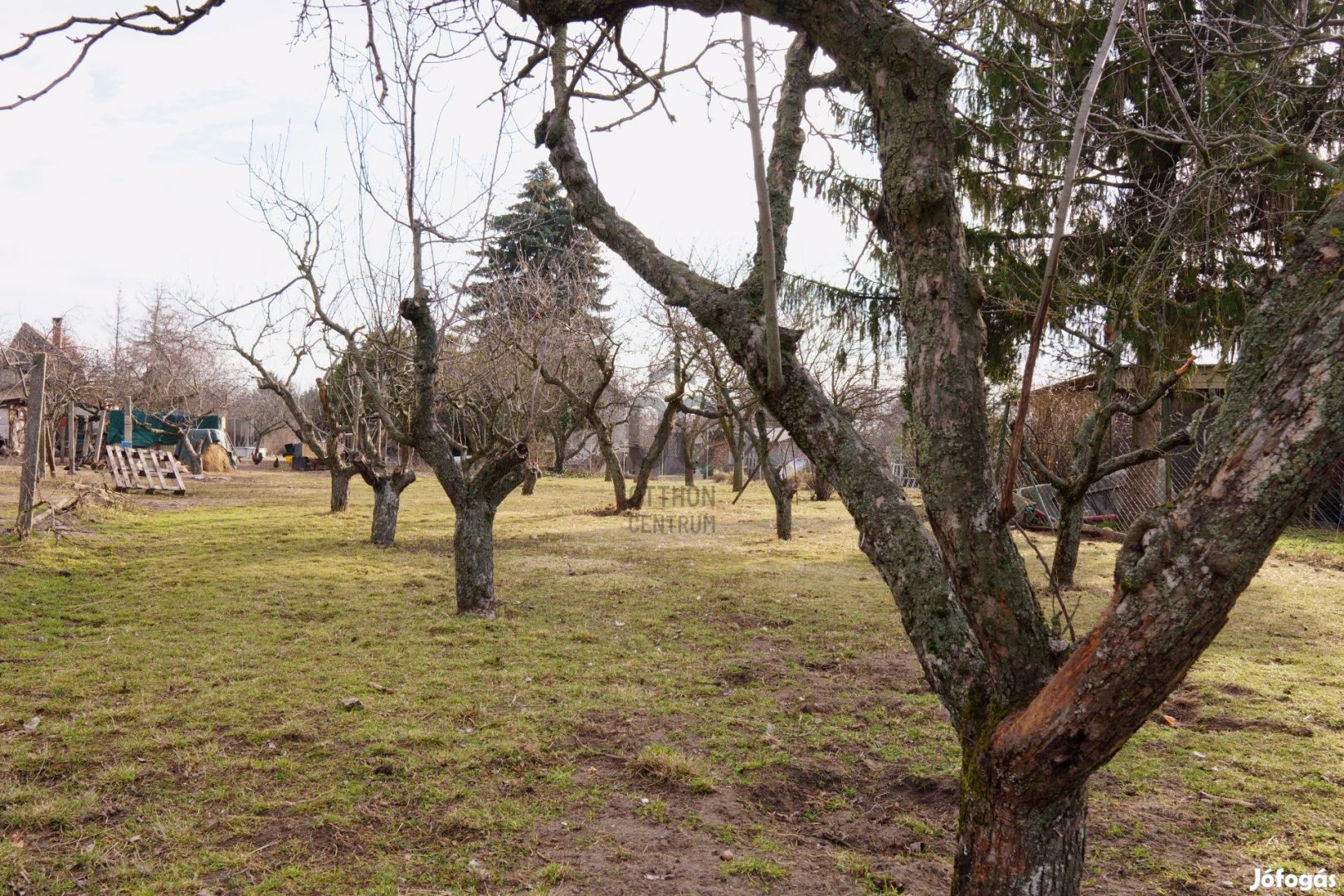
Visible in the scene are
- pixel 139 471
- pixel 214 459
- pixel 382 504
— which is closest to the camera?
pixel 382 504

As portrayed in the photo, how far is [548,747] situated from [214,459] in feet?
89.0

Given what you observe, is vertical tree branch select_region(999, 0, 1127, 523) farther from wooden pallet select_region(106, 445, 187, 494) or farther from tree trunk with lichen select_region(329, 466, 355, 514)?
wooden pallet select_region(106, 445, 187, 494)

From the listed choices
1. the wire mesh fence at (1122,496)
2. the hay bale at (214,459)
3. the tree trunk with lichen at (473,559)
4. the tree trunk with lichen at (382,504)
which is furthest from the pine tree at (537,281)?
the hay bale at (214,459)

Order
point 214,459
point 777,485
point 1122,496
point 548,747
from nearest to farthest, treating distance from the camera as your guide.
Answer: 1. point 548,747
2. point 777,485
3. point 1122,496
4. point 214,459

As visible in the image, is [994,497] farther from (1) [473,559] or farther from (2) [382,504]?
(2) [382,504]

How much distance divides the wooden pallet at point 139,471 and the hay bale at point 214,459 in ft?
27.8

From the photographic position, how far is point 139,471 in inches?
689

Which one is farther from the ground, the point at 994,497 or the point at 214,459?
the point at 994,497

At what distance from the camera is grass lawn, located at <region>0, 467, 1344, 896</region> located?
2711 millimetres

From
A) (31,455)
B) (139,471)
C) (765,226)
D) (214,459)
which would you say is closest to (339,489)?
(31,455)

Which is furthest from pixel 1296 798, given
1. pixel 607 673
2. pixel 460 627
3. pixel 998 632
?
pixel 460 627

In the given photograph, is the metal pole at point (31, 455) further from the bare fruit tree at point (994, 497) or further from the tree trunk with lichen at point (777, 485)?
the bare fruit tree at point (994, 497)

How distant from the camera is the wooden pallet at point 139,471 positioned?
1588cm

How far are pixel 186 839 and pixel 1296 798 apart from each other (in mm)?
4414
